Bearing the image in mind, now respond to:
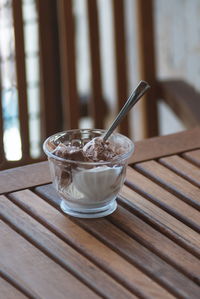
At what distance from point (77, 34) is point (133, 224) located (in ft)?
6.26

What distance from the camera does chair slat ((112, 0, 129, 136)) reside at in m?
2.14

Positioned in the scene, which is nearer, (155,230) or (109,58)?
(155,230)

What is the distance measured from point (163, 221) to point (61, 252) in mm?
182

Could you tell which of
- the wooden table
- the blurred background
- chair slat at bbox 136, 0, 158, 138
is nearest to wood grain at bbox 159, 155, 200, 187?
the wooden table

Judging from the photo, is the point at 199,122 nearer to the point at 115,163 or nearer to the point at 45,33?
the point at 45,33

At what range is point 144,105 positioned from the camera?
233 centimetres

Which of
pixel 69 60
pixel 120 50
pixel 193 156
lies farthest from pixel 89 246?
pixel 120 50

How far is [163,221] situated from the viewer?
114 cm

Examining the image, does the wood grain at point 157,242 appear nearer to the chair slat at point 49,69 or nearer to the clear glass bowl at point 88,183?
the clear glass bowl at point 88,183

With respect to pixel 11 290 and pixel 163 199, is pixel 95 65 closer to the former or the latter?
pixel 163 199

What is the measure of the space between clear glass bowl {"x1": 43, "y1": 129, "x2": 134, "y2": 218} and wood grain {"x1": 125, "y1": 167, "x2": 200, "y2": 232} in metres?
0.08

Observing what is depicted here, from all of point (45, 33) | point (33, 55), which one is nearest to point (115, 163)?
point (45, 33)

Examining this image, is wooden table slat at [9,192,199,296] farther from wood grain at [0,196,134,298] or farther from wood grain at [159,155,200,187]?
wood grain at [159,155,200,187]

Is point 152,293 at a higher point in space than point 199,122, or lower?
higher
